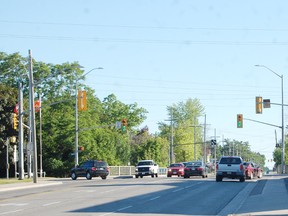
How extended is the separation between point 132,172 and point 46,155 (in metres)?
12.9

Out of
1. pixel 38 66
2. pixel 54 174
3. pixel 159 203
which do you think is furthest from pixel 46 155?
pixel 159 203

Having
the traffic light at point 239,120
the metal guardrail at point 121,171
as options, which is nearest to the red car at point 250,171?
the traffic light at point 239,120

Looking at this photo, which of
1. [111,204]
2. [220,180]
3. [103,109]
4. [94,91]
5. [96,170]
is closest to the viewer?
[111,204]

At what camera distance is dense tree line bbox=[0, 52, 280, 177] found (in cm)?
8069

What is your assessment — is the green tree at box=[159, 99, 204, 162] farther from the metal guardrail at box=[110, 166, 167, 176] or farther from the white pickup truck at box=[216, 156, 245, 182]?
the white pickup truck at box=[216, 156, 245, 182]

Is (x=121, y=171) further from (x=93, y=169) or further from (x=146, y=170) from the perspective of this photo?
(x=93, y=169)

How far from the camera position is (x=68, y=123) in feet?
274

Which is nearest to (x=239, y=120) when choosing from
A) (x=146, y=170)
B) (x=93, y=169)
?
(x=93, y=169)

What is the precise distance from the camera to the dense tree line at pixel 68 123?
265 feet

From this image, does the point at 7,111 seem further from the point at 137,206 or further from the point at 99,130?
the point at 137,206

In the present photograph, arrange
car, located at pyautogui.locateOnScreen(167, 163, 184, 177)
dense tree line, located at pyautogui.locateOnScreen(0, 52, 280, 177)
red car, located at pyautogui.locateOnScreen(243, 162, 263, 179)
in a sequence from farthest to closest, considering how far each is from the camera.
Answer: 1. dense tree line, located at pyautogui.locateOnScreen(0, 52, 280, 177)
2. car, located at pyautogui.locateOnScreen(167, 163, 184, 177)
3. red car, located at pyautogui.locateOnScreen(243, 162, 263, 179)

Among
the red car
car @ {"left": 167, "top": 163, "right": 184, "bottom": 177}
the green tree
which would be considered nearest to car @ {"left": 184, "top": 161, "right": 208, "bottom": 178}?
the red car

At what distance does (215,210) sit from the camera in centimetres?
2378

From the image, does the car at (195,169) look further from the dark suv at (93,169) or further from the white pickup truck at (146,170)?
the white pickup truck at (146,170)
